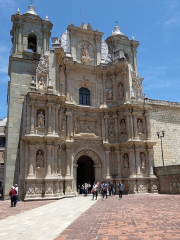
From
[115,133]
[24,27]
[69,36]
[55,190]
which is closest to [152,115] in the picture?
[115,133]

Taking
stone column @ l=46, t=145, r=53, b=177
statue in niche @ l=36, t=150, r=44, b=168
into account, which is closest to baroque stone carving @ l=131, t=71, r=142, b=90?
stone column @ l=46, t=145, r=53, b=177

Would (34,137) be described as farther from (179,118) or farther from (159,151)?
(179,118)

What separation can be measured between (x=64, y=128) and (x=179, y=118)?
15604mm

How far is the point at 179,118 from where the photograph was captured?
101 feet

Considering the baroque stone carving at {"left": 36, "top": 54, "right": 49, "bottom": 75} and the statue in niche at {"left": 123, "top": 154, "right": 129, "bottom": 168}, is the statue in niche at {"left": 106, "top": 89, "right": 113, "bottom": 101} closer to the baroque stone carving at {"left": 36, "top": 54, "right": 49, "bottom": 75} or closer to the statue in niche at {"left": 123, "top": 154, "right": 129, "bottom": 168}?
the statue in niche at {"left": 123, "top": 154, "right": 129, "bottom": 168}

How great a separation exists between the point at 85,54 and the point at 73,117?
24.6 feet

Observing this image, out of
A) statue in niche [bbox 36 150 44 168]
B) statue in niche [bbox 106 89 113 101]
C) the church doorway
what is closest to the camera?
statue in niche [bbox 36 150 44 168]

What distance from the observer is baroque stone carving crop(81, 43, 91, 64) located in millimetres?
26703

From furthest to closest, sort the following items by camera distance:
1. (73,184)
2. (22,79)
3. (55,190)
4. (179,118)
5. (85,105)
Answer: (179,118) → (85,105) → (22,79) → (73,184) → (55,190)

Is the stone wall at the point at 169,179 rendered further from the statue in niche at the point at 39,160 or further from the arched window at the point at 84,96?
the statue in niche at the point at 39,160

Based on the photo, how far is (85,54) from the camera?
88.6 feet

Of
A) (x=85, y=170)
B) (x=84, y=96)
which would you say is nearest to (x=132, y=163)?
(x=85, y=170)

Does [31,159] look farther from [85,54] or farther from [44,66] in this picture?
[85,54]

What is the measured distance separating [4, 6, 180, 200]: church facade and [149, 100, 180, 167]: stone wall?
0.13m
